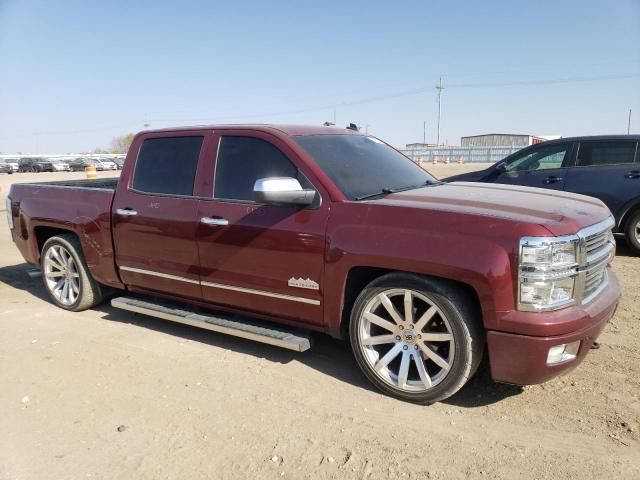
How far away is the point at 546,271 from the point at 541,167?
19.0 feet

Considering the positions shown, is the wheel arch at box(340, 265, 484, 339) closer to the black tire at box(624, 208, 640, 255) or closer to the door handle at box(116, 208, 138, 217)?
the door handle at box(116, 208, 138, 217)

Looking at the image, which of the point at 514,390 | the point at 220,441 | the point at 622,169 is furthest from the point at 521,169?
the point at 220,441

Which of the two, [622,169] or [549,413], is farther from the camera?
[622,169]

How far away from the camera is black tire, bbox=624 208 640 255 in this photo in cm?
736

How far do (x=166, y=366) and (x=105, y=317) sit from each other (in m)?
1.63

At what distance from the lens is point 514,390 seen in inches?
145

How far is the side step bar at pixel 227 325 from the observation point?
3.90 metres

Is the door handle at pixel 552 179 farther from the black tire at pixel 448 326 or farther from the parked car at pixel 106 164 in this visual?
the parked car at pixel 106 164

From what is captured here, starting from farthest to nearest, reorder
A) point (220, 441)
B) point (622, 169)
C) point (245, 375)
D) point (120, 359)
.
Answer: point (622, 169), point (120, 359), point (245, 375), point (220, 441)

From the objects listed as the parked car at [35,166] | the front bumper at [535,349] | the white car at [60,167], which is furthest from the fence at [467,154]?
the front bumper at [535,349]

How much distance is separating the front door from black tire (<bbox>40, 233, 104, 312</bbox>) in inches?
69.3

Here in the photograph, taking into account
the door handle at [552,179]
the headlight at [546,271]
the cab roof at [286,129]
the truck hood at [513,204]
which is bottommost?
the headlight at [546,271]

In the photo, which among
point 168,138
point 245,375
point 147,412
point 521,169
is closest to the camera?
point 147,412

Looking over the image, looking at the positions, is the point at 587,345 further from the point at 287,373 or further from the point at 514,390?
the point at 287,373
